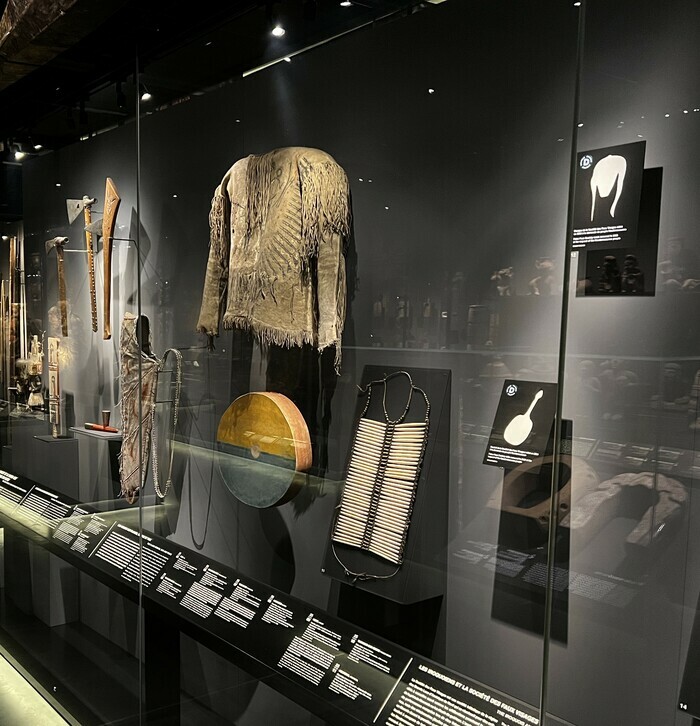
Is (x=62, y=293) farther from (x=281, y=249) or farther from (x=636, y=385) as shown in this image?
(x=636, y=385)

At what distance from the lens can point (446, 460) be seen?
152cm

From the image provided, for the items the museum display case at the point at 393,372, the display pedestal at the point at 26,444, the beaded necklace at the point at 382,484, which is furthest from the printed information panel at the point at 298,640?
the display pedestal at the point at 26,444

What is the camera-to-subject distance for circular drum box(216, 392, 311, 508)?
6.08 feet

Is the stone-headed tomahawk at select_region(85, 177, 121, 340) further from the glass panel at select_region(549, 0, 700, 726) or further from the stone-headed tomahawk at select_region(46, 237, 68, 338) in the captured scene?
the glass panel at select_region(549, 0, 700, 726)

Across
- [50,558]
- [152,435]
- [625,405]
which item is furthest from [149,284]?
[625,405]

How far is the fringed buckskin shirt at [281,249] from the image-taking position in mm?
1795

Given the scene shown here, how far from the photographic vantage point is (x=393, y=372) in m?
1.66

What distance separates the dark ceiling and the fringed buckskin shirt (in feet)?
0.87

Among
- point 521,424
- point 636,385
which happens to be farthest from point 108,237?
point 636,385

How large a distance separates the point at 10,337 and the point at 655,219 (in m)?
2.77

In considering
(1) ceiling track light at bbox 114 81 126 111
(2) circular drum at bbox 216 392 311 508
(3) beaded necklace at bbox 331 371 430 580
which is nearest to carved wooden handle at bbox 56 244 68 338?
(1) ceiling track light at bbox 114 81 126 111

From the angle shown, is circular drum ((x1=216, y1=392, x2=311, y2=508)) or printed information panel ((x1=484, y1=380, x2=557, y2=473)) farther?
circular drum ((x1=216, y1=392, x2=311, y2=508))

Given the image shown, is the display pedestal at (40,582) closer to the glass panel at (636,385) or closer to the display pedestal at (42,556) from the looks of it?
the display pedestal at (42,556)

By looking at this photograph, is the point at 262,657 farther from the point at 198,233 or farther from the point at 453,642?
the point at 198,233
